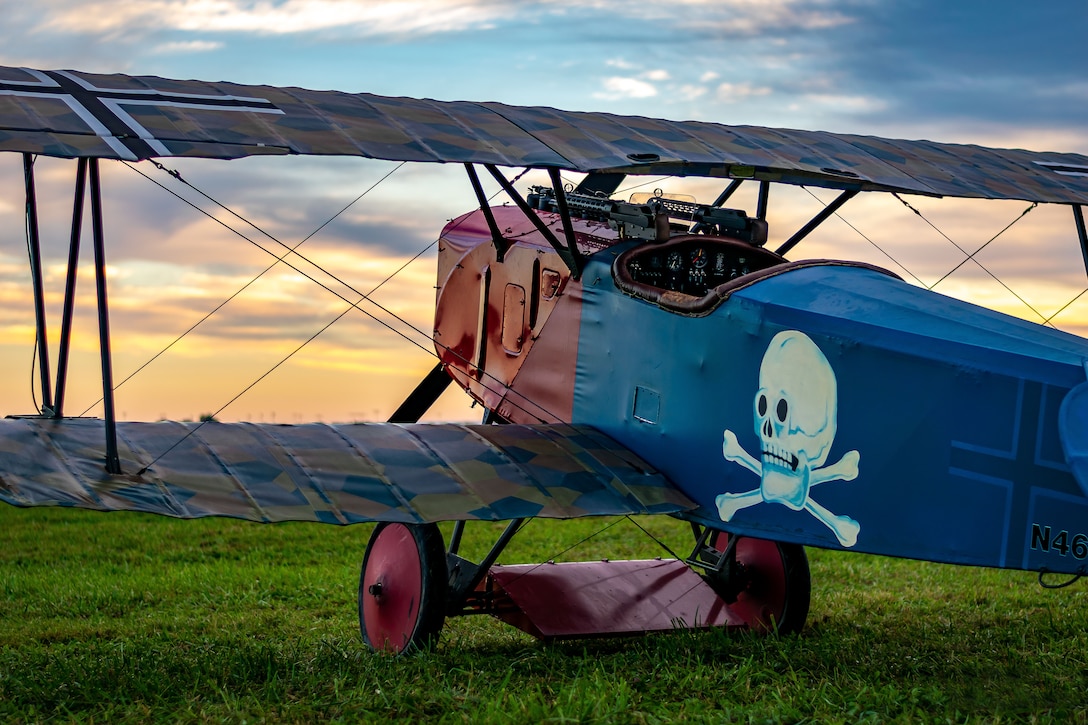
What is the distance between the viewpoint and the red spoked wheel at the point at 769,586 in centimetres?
833

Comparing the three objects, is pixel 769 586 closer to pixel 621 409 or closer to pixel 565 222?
pixel 621 409

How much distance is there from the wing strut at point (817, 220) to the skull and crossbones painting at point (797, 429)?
2688mm

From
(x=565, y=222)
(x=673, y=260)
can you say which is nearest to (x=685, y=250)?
(x=673, y=260)

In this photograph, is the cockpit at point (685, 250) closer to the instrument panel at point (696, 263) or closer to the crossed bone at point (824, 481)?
the instrument panel at point (696, 263)

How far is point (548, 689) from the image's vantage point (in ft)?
20.5

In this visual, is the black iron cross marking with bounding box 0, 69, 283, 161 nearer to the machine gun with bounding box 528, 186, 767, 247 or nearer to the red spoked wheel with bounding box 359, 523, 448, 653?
the machine gun with bounding box 528, 186, 767, 247


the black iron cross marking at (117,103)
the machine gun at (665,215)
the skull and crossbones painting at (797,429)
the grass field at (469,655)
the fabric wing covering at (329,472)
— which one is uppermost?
the black iron cross marking at (117,103)

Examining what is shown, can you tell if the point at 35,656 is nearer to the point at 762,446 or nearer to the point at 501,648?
the point at 501,648

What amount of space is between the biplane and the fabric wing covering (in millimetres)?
18

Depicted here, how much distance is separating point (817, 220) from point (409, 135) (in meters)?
3.41

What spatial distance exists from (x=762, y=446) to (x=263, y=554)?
6811 mm

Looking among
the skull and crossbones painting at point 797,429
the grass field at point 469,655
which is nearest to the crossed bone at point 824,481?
the skull and crossbones painting at point 797,429

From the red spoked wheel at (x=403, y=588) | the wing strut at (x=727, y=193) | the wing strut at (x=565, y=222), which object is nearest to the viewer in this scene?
the red spoked wheel at (x=403, y=588)

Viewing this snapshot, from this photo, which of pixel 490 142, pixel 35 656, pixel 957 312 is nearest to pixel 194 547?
pixel 35 656
